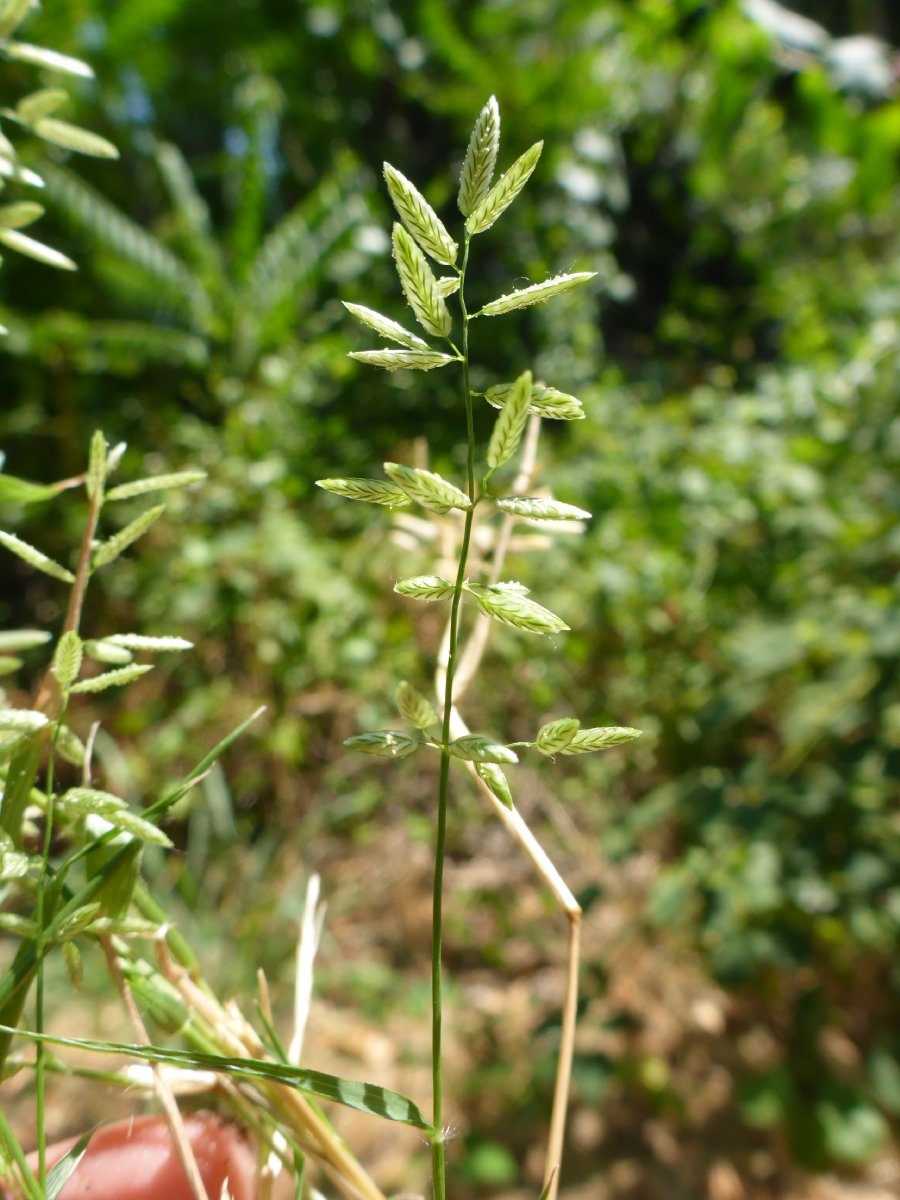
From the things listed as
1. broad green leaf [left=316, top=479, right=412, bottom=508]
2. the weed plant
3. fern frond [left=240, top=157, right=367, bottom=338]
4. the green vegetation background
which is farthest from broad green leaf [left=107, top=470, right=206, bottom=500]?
fern frond [left=240, top=157, right=367, bottom=338]

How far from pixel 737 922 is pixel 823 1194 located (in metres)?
0.57

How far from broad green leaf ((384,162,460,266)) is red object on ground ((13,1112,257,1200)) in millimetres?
409

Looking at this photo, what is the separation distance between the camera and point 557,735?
10.5 inches

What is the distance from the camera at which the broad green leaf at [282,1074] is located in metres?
0.25

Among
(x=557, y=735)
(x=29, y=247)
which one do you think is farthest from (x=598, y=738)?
(x=29, y=247)

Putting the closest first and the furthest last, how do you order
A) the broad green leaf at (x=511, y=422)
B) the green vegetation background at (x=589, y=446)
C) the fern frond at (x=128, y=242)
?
the broad green leaf at (x=511, y=422) → the green vegetation background at (x=589, y=446) → the fern frond at (x=128, y=242)

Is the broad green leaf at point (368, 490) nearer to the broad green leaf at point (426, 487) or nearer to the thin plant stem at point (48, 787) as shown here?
the broad green leaf at point (426, 487)

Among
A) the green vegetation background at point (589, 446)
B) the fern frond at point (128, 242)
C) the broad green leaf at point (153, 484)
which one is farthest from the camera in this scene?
the fern frond at point (128, 242)

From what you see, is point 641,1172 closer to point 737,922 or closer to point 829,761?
point 737,922

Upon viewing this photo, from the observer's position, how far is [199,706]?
178cm

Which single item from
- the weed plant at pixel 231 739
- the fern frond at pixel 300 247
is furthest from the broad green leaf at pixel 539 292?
the fern frond at pixel 300 247

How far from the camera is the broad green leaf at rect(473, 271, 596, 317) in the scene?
0.24 metres

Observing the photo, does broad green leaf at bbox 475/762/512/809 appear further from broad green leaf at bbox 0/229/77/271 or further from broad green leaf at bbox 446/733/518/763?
broad green leaf at bbox 0/229/77/271

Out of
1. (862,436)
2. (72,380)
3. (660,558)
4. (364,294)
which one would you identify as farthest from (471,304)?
(72,380)
